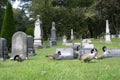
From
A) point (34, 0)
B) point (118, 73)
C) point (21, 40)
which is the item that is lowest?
point (118, 73)

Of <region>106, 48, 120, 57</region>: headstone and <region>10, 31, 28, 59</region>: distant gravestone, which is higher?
<region>10, 31, 28, 59</region>: distant gravestone

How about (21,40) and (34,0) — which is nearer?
(21,40)

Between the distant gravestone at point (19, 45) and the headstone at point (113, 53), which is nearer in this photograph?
the headstone at point (113, 53)

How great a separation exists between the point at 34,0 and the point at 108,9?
17490mm

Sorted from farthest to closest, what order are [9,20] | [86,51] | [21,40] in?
1. [9,20]
2. [21,40]
3. [86,51]

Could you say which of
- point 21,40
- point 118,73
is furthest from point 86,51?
point 118,73

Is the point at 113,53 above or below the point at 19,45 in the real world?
below

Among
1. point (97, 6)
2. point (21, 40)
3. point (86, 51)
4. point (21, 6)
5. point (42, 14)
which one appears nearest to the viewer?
point (86, 51)

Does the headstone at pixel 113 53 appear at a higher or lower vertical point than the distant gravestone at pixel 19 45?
lower

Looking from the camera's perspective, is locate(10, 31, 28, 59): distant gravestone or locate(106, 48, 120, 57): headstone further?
locate(10, 31, 28, 59): distant gravestone

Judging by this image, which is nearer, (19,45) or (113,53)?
(113,53)

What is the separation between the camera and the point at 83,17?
5822 centimetres

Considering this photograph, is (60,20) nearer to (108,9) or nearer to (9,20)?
(108,9)

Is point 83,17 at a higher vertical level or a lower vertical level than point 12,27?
higher
